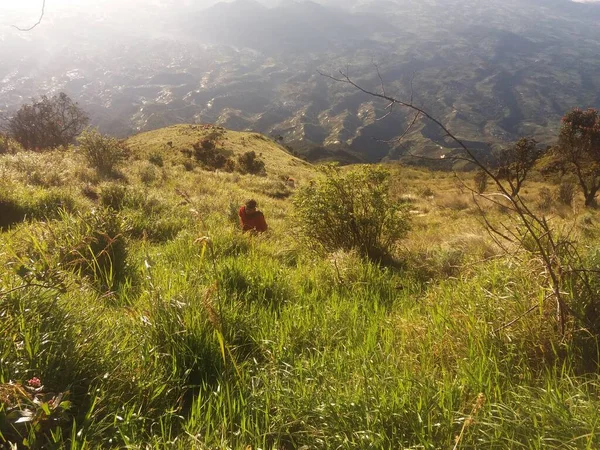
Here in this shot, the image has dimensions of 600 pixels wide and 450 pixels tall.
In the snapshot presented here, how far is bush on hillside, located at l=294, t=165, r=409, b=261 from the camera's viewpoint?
266 inches

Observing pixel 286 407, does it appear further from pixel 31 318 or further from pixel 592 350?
pixel 592 350

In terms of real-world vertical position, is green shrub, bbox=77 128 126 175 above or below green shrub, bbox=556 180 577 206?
above

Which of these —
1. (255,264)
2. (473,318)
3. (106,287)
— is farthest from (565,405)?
(106,287)

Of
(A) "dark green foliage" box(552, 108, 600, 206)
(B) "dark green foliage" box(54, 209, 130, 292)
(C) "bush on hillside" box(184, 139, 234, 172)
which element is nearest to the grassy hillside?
(B) "dark green foliage" box(54, 209, 130, 292)

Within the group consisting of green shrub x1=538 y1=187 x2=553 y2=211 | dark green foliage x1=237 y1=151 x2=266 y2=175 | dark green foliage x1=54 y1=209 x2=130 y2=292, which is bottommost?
dark green foliage x1=237 y1=151 x2=266 y2=175

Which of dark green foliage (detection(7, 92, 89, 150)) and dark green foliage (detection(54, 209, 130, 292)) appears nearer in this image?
dark green foliage (detection(54, 209, 130, 292))

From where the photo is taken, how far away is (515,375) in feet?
7.23

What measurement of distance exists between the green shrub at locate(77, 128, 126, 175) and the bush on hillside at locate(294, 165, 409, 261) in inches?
471

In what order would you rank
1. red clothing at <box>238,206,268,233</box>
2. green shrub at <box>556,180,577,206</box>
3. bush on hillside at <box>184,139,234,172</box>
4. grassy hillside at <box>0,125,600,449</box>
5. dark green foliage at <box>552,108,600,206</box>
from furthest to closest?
bush on hillside at <box>184,139,234,172</box> → green shrub at <box>556,180,577,206</box> → dark green foliage at <box>552,108,600,206</box> → red clothing at <box>238,206,268,233</box> → grassy hillside at <box>0,125,600,449</box>

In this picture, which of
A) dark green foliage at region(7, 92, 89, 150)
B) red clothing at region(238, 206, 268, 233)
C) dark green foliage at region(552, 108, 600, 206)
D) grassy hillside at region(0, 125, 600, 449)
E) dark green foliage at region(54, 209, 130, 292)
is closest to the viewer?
grassy hillside at region(0, 125, 600, 449)

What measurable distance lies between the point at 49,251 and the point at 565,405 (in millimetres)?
4233

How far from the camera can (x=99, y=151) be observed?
53.4ft

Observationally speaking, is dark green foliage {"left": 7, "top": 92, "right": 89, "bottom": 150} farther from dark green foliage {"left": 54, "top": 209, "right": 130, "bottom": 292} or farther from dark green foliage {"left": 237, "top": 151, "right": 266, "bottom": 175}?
dark green foliage {"left": 54, "top": 209, "right": 130, "bottom": 292}

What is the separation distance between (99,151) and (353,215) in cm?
1397
